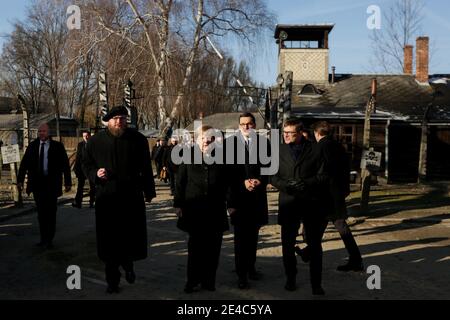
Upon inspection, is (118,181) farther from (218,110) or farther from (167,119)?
(218,110)

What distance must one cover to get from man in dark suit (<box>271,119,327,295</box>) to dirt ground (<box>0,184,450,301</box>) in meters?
0.35

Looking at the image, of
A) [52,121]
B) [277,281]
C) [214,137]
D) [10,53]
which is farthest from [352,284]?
[10,53]

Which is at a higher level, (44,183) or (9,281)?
(44,183)

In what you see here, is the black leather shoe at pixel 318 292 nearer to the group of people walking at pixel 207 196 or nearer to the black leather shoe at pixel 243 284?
the group of people walking at pixel 207 196

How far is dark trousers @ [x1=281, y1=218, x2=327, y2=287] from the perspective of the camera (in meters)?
5.97

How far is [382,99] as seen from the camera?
1054 inches

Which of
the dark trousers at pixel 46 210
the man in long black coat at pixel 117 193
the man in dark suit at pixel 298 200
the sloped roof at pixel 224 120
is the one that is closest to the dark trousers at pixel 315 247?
the man in dark suit at pixel 298 200

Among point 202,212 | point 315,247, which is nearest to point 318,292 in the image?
point 315,247

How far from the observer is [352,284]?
21.3 ft

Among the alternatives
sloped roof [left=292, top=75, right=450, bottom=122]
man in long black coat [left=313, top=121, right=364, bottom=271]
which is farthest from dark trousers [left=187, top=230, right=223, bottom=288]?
sloped roof [left=292, top=75, right=450, bottom=122]

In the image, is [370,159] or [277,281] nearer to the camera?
[277,281]

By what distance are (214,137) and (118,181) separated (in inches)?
48.1
